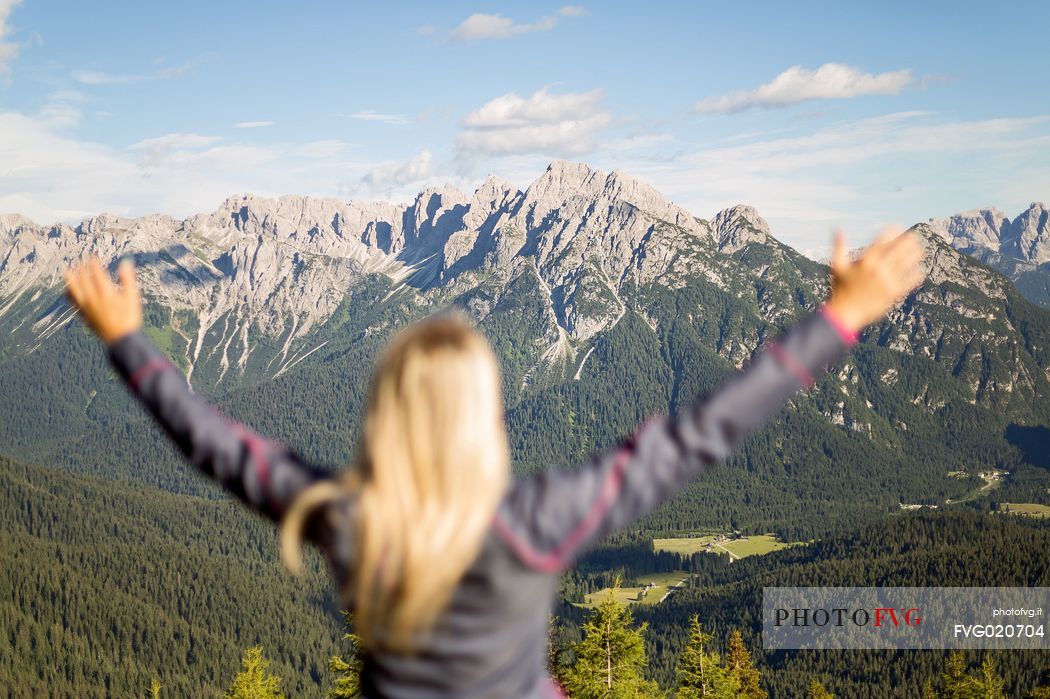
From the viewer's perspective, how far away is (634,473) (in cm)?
393

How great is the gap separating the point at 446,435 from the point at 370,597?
0.84 metres

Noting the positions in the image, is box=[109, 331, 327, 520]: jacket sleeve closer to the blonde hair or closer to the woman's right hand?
the blonde hair

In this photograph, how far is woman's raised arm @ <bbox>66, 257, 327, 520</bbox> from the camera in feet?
13.6

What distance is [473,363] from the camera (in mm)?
3881

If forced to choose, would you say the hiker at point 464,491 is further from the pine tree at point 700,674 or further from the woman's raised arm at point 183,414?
the pine tree at point 700,674

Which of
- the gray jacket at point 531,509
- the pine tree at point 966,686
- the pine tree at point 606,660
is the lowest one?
the pine tree at point 966,686

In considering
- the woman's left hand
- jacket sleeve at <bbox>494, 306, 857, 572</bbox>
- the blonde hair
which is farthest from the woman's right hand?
the woman's left hand

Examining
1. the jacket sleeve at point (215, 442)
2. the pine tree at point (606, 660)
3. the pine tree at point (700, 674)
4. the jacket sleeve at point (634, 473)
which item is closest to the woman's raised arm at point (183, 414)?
the jacket sleeve at point (215, 442)

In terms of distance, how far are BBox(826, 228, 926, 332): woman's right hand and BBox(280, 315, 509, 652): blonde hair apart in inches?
67.3

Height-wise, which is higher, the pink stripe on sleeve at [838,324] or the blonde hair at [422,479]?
the pink stripe on sleeve at [838,324]

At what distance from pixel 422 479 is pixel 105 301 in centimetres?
204

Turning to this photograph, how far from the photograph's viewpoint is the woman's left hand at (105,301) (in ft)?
14.8

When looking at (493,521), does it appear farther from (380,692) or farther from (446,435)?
(380,692)

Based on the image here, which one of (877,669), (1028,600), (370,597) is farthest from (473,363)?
(1028,600)
